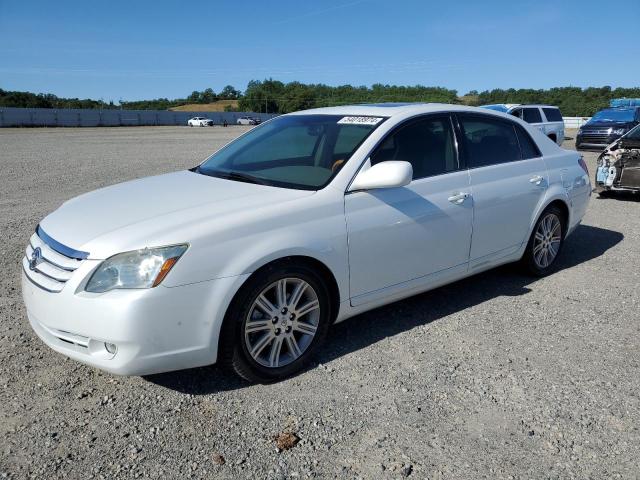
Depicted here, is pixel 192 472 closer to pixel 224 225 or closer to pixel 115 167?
pixel 224 225

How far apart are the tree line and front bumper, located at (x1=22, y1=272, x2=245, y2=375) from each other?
35675 mm

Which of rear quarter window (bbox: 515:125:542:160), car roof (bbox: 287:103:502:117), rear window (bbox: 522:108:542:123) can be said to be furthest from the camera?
rear window (bbox: 522:108:542:123)

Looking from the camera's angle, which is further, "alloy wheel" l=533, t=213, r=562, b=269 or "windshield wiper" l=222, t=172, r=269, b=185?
"alloy wheel" l=533, t=213, r=562, b=269

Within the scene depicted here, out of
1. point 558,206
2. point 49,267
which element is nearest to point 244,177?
point 49,267

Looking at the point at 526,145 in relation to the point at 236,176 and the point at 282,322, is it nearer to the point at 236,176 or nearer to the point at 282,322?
the point at 236,176

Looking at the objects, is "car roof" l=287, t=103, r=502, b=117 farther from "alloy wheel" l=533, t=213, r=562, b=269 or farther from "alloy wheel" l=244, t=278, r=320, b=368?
"alloy wheel" l=244, t=278, r=320, b=368

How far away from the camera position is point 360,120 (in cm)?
413

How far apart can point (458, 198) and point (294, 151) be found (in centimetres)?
130

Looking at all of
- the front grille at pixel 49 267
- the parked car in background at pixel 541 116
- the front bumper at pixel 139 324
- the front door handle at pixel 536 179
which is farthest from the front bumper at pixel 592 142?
the front grille at pixel 49 267

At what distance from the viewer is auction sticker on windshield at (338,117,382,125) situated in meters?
4.05

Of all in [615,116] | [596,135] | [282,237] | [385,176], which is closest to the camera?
[282,237]

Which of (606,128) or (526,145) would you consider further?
(606,128)

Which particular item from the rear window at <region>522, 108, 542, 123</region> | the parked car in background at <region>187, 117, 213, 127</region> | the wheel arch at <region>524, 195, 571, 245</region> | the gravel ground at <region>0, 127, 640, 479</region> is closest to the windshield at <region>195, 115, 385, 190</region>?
the gravel ground at <region>0, 127, 640, 479</region>

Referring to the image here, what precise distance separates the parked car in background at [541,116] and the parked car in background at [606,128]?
195 cm
